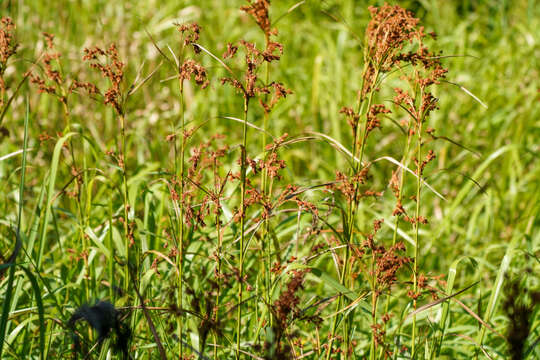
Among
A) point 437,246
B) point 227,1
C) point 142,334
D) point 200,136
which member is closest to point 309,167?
point 200,136

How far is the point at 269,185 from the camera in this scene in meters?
3.01

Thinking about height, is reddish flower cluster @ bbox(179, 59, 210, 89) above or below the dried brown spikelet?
below

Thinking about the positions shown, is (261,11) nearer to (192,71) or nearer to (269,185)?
(192,71)

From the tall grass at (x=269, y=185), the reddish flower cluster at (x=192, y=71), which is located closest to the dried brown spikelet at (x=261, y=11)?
the tall grass at (x=269, y=185)

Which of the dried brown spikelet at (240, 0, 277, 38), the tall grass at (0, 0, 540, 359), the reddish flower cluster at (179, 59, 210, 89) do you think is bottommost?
the tall grass at (0, 0, 540, 359)

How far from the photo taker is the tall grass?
1.45 meters

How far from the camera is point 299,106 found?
4.35 meters

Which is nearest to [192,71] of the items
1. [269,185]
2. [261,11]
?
[261,11]

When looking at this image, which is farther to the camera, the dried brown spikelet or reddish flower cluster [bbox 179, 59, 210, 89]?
the dried brown spikelet

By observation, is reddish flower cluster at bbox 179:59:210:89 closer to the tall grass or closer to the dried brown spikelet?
the tall grass

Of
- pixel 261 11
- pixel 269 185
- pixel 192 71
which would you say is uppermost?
pixel 261 11

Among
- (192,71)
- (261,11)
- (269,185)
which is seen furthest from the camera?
(269,185)

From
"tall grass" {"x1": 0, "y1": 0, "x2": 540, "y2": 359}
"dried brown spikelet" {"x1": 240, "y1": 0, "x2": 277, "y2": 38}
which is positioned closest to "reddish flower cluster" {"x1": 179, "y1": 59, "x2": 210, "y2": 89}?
"tall grass" {"x1": 0, "y1": 0, "x2": 540, "y2": 359}

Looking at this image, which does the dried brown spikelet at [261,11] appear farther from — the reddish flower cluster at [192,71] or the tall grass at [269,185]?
the reddish flower cluster at [192,71]
